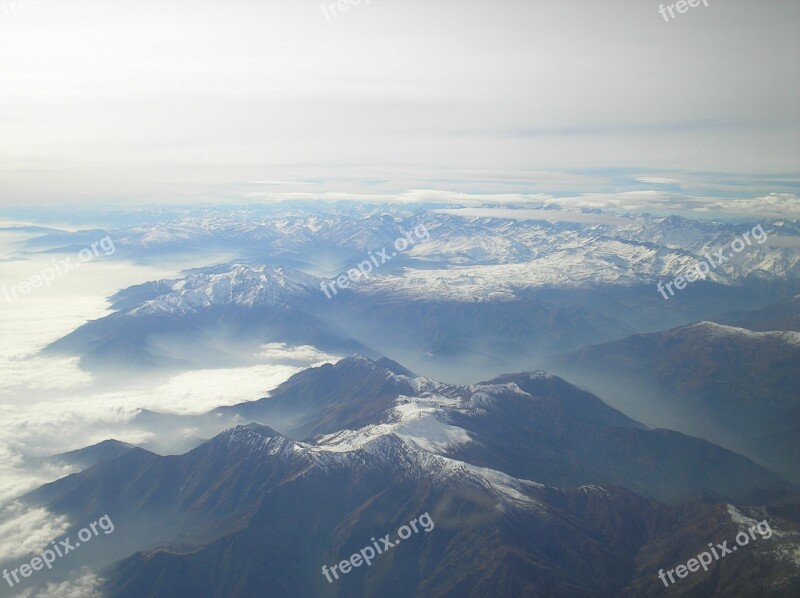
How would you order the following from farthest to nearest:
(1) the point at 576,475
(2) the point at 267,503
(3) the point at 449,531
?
(1) the point at 576,475 → (2) the point at 267,503 → (3) the point at 449,531

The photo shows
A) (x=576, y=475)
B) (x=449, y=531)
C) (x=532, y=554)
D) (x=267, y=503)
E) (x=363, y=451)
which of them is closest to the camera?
(x=532, y=554)

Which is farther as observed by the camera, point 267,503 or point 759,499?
point 759,499

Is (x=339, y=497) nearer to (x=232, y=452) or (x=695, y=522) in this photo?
(x=232, y=452)

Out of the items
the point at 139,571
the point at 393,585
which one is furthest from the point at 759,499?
the point at 139,571

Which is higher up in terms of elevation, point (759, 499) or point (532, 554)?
point (532, 554)

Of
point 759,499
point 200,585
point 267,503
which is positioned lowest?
point 759,499

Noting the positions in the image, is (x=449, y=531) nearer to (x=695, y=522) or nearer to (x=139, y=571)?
(x=695, y=522)
